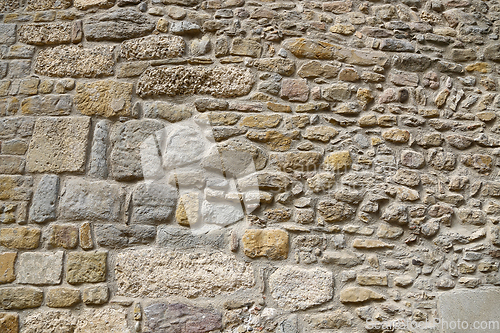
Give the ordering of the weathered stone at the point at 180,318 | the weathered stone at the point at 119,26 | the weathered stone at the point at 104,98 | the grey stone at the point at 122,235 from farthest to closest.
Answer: the weathered stone at the point at 119,26
the weathered stone at the point at 104,98
the grey stone at the point at 122,235
the weathered stone at the point at 180,318

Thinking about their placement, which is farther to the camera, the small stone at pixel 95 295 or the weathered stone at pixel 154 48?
the weathered stone at pixel 154 48

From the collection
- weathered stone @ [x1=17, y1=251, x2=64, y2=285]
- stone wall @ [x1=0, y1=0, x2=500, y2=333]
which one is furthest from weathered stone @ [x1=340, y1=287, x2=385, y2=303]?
weathered stone @ [x1=17, y1=251, x2=64, y2=285]

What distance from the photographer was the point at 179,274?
168cm

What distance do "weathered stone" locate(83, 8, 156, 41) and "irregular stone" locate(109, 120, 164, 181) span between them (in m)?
0.57

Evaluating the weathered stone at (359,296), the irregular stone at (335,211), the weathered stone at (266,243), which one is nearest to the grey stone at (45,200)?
the weathered stone at (266,243)

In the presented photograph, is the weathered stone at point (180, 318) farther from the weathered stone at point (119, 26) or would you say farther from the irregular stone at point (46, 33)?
the irregular stone at point (46, 33)

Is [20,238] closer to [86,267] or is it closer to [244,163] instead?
[86,267]

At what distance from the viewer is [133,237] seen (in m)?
1.73

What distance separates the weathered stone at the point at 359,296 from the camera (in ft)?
5.42

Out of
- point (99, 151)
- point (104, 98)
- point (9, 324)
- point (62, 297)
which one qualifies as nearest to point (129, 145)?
point (99, 151)

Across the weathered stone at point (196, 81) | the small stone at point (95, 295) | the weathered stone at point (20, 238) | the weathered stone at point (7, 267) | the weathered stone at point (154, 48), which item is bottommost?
the small stone at point (95, 295)

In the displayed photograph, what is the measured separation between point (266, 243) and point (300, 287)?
0.90ft

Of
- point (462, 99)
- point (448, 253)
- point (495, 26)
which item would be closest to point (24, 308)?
point (448, 253)

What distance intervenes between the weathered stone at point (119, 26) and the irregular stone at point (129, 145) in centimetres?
57
